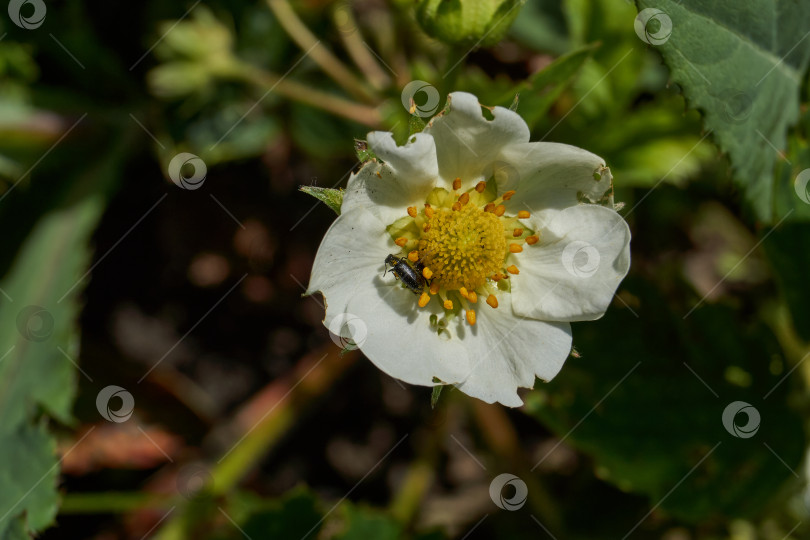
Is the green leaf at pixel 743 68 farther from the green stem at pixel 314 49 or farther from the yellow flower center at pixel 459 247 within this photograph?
the green stem at pixel 314 49

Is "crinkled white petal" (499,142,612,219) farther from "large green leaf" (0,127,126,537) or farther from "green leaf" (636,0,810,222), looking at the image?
"large green leaf" (0,127,126,537)

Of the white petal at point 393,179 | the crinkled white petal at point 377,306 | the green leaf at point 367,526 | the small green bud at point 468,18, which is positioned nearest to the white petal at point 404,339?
the crinkled white petal at point 377,306

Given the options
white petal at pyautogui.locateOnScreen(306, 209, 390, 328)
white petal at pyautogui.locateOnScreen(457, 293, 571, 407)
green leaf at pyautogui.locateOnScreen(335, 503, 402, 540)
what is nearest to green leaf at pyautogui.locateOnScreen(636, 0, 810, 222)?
white petal at pyautogui.locateOnScreen(457, 293, 571, 407)

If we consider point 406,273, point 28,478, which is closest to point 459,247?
point 406,273

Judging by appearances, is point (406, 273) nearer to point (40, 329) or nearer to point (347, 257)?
point (347, 257)

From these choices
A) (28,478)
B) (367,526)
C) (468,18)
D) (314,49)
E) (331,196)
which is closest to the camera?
(331,196)

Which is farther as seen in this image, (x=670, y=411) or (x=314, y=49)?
(x=314, y=49)

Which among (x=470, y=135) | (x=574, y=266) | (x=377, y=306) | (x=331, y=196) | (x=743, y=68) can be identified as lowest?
(x=377, y=306)

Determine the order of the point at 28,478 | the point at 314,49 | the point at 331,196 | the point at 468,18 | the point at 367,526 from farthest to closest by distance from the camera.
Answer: the point at 314,49
the point at 367,526
the point at 28,478
the point at 468,18
the point at 331,196
